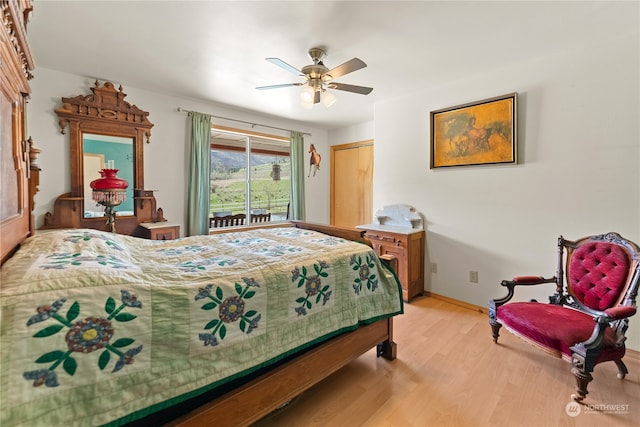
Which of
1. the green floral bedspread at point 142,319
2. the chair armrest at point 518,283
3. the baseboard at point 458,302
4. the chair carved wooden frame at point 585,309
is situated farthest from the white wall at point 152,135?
the chair carved wooden frame at point 585,309

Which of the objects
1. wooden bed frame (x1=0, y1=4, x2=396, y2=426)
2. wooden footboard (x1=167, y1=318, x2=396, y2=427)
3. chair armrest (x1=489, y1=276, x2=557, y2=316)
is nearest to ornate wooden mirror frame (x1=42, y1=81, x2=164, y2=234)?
wooden bed frame (x1=0, y1=4, x2=396, y2=426)

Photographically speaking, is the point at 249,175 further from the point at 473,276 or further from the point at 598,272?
the point at 598,272

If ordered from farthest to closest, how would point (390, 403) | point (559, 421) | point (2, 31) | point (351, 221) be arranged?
1. point (351, 221)
2. point (390, 403)
3. point (559, 421)
4. point (2, 31)

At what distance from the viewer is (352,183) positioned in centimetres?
516

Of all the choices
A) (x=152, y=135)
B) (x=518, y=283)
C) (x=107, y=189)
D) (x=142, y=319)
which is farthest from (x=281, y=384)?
(x=152, y=135)

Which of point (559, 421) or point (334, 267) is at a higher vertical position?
point (334, 267)

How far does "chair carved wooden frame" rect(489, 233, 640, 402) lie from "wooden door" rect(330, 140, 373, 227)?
289cm

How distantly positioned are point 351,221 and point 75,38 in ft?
14.0

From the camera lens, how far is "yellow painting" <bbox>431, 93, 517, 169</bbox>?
274 cm

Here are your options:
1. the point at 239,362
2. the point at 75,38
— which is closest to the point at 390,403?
the point at 239,362

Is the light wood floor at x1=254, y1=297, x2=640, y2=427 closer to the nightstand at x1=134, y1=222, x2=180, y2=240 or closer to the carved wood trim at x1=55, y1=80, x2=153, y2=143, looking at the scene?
the nightstand at x1=134, y1=222, x2=180, y2=240

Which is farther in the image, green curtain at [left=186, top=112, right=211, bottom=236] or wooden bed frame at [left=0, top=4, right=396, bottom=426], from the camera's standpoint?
green curtain at [left=186, top=112, right=211, bottom=236]

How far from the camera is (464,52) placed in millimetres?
2418

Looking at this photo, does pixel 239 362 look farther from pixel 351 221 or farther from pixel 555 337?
pixel 351 221
